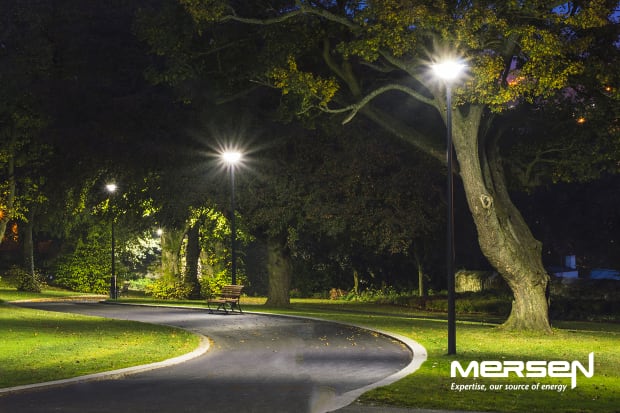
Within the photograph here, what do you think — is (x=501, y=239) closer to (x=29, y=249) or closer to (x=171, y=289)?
(x=171, y=289)

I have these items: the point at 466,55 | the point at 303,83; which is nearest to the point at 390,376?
the point at 466,55

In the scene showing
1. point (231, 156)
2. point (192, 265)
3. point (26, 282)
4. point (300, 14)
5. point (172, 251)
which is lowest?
point (26, 282)

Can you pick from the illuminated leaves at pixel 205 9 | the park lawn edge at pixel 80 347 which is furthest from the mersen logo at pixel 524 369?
the illuminated leaves at pixel 205 9

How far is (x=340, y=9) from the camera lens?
27297 mm

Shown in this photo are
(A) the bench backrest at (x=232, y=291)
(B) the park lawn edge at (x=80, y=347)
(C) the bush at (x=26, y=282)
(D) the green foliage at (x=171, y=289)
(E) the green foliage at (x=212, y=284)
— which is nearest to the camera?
(B) the park lawn edge at (x=80, y=347)

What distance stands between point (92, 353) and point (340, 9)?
1354cm

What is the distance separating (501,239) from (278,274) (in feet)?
59.8

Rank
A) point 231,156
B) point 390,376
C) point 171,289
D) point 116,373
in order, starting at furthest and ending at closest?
point 171,289
point 231,156
point 116,373
point 390,376

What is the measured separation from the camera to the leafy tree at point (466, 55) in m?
24.3

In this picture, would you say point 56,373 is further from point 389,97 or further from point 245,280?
point 245,280

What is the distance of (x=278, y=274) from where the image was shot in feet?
141

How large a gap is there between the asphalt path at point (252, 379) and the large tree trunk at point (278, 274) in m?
17.8

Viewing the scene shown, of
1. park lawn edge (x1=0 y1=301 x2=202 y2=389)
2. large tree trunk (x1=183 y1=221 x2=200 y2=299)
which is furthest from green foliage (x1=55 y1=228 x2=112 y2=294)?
park lawn edge (x1=0 y1=301 x2=202 y2=389)

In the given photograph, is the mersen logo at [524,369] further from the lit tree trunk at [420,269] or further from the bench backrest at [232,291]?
the lit tree trunk at [420,269]
